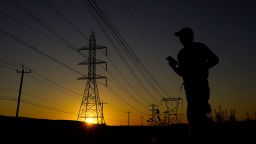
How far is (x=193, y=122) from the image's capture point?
3098 millimetres

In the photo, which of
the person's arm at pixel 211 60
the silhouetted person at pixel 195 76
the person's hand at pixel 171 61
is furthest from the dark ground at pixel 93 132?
the person's hand at pixel 171 61

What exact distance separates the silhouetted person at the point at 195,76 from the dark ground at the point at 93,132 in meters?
0.20

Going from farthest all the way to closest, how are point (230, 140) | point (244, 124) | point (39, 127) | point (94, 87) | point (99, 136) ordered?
point (94, 87) → point (99, 136) → point (39, 127) → point (244, 124) → point (230, 140)

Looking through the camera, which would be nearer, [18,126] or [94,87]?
[18,126]

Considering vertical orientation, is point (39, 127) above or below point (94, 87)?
below

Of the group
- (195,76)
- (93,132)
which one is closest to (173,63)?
(195,76)

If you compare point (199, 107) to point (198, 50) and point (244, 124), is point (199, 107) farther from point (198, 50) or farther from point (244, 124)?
point (244, 124)

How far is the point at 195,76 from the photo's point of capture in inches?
130

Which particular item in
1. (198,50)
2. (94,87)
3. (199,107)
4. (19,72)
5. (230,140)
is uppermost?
(19,72)

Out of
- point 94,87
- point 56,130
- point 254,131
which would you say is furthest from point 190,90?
point 94,87

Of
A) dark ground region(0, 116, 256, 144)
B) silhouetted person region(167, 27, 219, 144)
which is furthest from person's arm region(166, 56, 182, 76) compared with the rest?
dark ground region(0, 116, 256, 144)

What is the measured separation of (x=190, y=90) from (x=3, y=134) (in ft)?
19.5

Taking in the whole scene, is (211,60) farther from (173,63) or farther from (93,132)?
(93,132)

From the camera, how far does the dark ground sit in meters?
6.02
